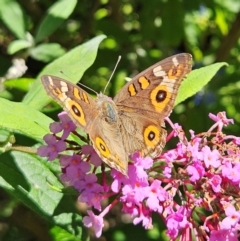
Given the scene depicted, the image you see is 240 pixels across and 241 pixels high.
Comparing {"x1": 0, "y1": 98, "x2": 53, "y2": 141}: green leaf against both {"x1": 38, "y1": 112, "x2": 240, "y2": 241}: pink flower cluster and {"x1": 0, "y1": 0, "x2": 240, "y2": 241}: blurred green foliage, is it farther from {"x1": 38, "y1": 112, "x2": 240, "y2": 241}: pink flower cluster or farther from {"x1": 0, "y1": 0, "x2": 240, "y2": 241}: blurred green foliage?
{"x1": 0, "y1": 0, "x2": 240, "y2": 241}: blurred green foliage

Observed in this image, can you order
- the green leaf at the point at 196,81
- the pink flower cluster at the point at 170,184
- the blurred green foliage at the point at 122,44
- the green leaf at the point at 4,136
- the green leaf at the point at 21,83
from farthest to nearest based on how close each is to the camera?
the blurred green foliage at the point at 122,44
the green leaf at the point at 21,83
the green leaf at the point at 196,81
the green leaf at the point at 4,136
the pink flower cluster at the point at 170,184

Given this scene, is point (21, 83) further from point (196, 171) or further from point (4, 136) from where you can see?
point (196, 171)

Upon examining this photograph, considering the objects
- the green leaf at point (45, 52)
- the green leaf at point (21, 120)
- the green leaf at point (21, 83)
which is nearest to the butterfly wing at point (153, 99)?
the green leaf at point (21, 120)

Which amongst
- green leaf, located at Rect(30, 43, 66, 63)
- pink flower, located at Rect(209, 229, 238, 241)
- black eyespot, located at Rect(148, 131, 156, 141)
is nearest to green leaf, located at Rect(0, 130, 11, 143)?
black eyespot, located at Rect(148, 131, 156, 141)

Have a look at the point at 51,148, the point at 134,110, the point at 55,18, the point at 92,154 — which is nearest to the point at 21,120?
the point at 51,148

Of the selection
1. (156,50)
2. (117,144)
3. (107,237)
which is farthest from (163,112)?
(156,50)

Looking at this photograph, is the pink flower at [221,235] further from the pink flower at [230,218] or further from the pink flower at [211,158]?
the pink flower at [211,158]
